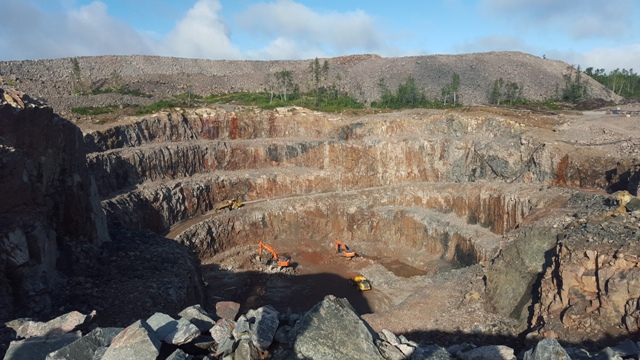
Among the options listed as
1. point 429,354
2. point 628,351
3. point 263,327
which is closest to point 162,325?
point 263,327

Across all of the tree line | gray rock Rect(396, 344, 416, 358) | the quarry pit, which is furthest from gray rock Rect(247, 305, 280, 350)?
the tree line

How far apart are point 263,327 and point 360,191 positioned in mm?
32184

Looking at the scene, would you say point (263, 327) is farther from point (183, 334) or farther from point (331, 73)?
point (331, 73)

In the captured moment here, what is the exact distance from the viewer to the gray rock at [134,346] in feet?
23.4

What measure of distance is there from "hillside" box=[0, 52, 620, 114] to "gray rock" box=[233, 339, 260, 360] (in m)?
65.2

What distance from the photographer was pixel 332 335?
811 cm

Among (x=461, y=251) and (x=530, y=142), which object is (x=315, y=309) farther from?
(x=530, y=142)

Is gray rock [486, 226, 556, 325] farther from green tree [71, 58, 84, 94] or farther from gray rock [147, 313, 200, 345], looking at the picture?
green tree [71, 58, 84, 94]

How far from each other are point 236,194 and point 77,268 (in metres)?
21.8

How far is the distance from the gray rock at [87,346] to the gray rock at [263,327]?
2.77 metres

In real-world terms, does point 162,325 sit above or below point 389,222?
above

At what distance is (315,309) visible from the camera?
8625 mm

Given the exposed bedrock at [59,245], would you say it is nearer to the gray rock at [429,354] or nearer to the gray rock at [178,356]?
the gray rock at [178,356]

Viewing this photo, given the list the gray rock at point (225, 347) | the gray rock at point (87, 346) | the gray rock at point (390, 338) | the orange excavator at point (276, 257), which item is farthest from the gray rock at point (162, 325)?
the orange excavator at point (276, 257)
